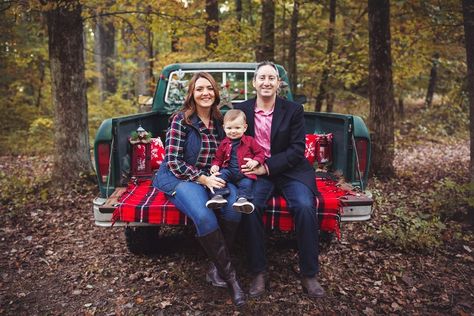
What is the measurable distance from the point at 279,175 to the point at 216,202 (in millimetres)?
686

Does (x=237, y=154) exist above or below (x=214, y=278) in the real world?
above

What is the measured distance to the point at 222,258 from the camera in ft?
10.3

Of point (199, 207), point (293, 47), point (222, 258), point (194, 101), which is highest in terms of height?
point (293, 47)

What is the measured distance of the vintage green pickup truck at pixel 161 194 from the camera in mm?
3246

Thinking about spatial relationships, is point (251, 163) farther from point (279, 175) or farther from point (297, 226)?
point (297, 226)

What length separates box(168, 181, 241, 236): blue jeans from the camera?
119 inches

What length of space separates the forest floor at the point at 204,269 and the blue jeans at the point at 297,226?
324 mm

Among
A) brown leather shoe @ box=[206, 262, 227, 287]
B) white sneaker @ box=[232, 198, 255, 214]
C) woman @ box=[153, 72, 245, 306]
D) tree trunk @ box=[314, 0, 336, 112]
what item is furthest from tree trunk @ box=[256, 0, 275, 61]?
white sneaker @ box=[232, 198, 255, 214]

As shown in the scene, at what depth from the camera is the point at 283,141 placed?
11.4 feet

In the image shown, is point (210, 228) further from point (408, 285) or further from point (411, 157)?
point (411, 157)

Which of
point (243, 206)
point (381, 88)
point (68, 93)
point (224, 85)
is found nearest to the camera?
point (243, 206)

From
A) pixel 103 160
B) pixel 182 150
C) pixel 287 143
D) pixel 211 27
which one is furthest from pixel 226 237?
pixel 211 27

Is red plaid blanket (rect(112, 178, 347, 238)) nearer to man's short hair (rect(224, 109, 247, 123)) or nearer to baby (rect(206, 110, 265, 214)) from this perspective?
baby (rect(206, 110, 265, 214))

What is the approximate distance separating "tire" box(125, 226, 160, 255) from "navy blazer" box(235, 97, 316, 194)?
142 centimetres
